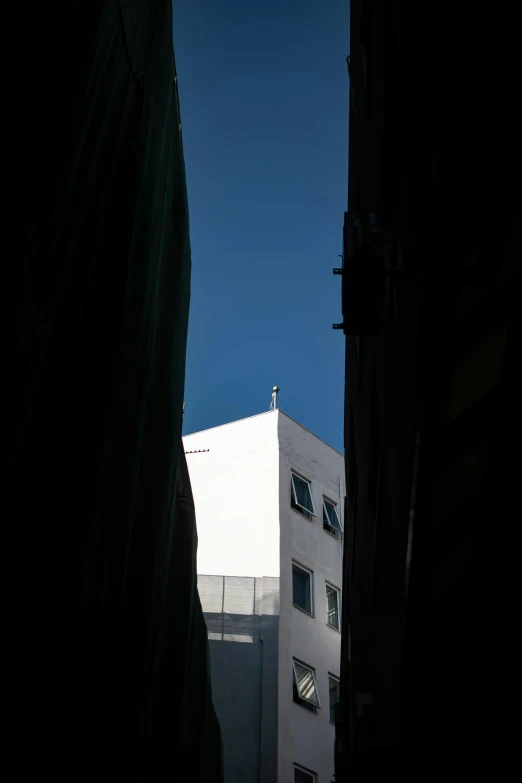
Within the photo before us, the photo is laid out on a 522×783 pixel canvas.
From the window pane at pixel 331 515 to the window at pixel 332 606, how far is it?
1.61 metres

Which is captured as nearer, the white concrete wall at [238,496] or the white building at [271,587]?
the white building at [271,587]

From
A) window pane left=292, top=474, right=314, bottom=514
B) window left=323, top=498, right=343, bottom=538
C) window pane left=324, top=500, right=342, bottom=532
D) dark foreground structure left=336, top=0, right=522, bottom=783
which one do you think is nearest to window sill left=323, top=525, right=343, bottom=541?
window left=323, top=498, right=343, bottom=538

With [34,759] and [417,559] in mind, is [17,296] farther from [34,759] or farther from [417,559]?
[417,559]

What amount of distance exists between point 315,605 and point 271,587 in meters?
1.35

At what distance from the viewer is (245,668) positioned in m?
16.9

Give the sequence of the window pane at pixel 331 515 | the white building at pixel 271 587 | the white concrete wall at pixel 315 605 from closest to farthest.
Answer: the white building at pixel 271 587 → the white concrete wall at pixel 315 605 → the window pane at pixel 331 515

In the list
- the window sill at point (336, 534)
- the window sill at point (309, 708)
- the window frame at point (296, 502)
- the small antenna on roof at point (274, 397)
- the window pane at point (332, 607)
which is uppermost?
the small antenna on roof at point (274, 397)

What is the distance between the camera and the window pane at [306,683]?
17.1 meters

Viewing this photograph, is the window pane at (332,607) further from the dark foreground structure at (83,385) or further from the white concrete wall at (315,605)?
the dark foreground structure at (83,385)

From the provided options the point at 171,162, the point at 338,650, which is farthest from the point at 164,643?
the point at 338,650

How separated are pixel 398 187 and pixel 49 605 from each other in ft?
17.5

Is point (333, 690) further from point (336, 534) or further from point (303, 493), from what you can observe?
point (303, 493)

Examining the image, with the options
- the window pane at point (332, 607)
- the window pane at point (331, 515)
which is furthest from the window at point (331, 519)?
the window pane at point (332, 607)

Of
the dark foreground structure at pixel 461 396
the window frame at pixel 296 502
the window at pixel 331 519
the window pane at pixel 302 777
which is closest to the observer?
the dark foreground structure at pixel 461 396
